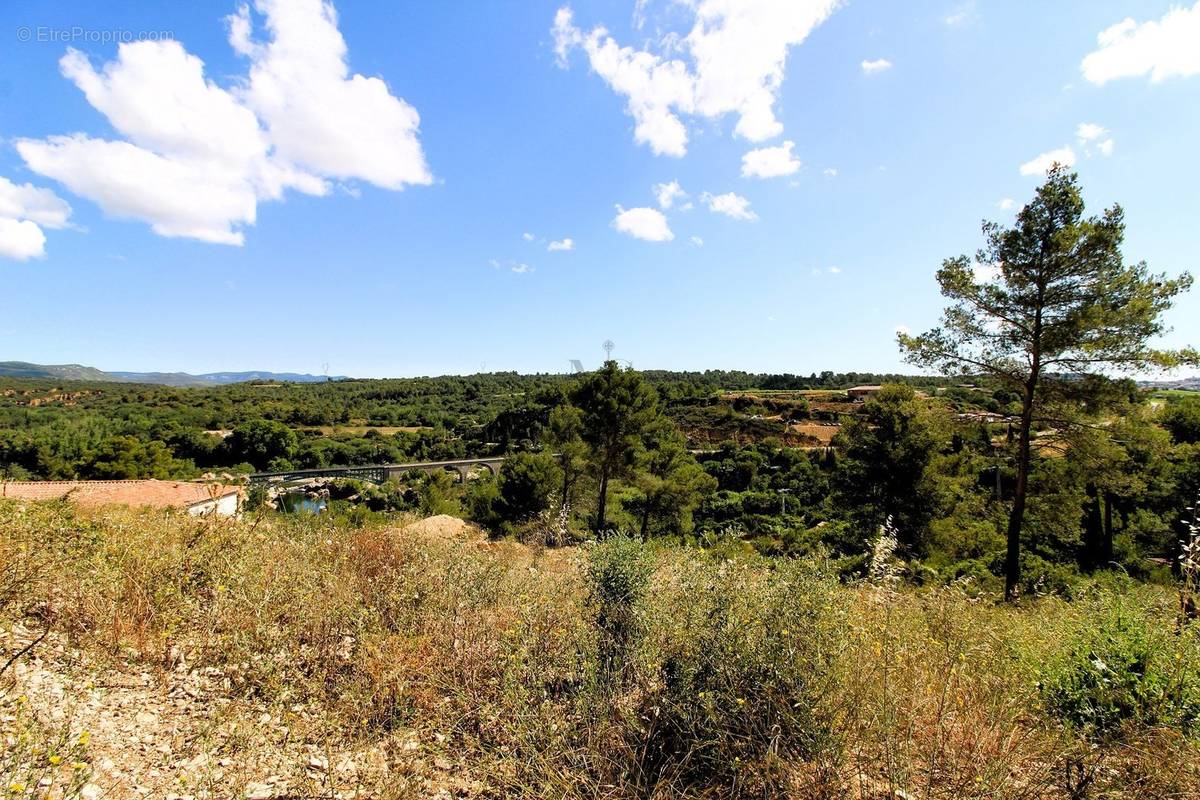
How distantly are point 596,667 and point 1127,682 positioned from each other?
3.48 m

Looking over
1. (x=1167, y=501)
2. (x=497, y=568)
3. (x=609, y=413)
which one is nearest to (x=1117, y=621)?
(x=497, y=568)

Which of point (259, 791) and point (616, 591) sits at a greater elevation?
point (616, 591)

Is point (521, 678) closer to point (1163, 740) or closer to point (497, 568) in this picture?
point (497, 568)

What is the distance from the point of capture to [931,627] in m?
Answer: 4.27

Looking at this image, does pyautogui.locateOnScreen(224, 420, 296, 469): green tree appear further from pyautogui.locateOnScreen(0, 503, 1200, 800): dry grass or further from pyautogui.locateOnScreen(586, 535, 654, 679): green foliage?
pyautogui.locateOnScreen(586, 535, 654, 679): green foliage

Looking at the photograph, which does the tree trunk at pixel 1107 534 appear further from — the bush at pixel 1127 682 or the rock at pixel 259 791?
the rock at pixel 259 791

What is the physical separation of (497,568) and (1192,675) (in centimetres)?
506

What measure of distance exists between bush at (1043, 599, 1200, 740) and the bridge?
52506mm

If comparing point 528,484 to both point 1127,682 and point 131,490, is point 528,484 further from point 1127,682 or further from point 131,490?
point 1127,682

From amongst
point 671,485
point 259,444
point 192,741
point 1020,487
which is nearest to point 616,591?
point 192,741

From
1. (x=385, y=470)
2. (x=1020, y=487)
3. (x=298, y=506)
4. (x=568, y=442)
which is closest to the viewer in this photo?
(x=298, y=506)

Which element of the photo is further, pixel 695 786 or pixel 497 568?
pixel 497 568

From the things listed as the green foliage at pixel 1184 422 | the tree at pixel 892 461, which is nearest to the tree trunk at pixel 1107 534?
the green foliage at pixel 1184 422

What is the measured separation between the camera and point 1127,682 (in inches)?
125
